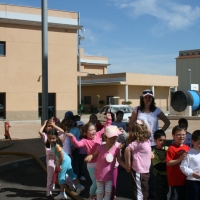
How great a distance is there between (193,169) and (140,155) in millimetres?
766

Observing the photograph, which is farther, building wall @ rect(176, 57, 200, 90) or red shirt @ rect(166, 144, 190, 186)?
building wall @ rect(176, 57, 200, 90)

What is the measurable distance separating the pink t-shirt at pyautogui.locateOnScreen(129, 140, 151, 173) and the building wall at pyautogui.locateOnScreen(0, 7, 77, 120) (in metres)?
25.6

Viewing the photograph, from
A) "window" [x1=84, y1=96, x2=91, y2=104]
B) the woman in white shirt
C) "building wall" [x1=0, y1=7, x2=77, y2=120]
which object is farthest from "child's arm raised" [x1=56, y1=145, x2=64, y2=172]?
"window" [x1=84, y1=96, x2=91, y2=104]

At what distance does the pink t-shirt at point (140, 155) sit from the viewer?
A: 4969 mm

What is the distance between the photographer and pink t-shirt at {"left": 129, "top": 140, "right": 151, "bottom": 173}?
4.97m

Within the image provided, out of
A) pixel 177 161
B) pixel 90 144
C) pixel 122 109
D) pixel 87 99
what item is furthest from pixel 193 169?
pixel 87 99

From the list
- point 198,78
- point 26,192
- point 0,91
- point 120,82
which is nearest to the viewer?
point 26,192

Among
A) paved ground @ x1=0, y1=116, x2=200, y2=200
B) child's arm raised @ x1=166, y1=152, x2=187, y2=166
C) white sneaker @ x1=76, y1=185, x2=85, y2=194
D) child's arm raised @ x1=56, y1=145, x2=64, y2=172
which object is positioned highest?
child's arm raised @ x1=166, y1=152, x2=187, y2=166

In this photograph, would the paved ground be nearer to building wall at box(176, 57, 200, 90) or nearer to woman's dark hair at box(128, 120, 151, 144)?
woman's dark hair at box(128, 120, 151, 144)

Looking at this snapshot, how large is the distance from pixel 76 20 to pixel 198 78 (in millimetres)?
36838

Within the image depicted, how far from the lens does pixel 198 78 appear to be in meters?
63.3

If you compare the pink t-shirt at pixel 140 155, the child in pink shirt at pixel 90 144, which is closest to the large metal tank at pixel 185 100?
the child in pink shirt at pixel 90 144

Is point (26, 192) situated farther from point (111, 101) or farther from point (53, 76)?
point (111, 101)

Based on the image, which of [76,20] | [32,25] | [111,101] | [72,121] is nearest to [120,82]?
[111,101]
